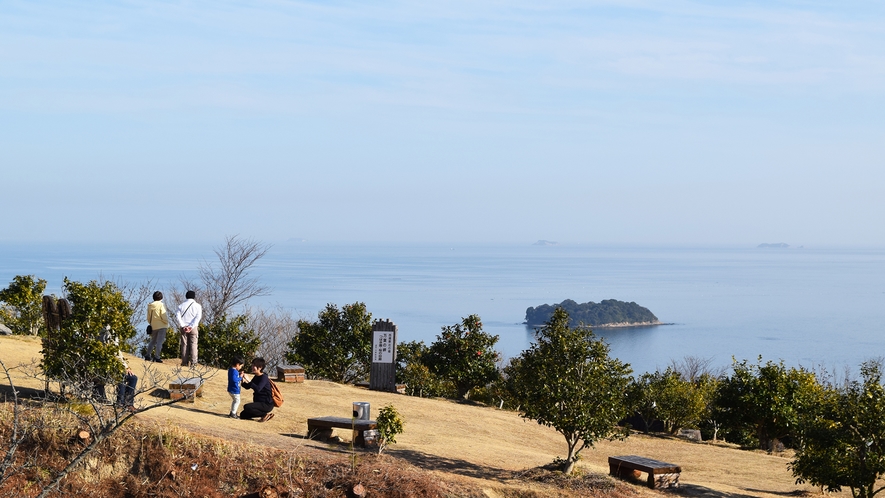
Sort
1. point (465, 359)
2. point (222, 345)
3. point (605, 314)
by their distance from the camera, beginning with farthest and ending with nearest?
point (605, 314), point (465, 359), point (222, 345)

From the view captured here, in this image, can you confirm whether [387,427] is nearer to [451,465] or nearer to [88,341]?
[451,465]

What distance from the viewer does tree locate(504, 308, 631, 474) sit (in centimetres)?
1291

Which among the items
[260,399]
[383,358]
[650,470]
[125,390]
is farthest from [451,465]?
[383,358]

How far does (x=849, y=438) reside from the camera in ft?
41.4

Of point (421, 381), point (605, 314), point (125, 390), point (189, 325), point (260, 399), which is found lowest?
point (605, 314)

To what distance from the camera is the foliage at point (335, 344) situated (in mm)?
26344

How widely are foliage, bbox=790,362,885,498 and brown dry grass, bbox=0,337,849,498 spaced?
5.91ft

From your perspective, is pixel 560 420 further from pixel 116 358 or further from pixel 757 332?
pixel 757 332

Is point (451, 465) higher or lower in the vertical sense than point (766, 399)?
lower

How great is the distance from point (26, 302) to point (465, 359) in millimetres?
13696

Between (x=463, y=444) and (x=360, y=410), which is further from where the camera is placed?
(x=463, y=444)

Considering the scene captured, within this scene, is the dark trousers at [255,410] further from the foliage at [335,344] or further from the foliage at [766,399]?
the foliage at [766,399]

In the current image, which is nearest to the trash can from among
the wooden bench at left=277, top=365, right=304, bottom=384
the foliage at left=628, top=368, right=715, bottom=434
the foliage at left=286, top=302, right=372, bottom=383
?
the wooden bench at left=277, top=365, right=304, bottom=384

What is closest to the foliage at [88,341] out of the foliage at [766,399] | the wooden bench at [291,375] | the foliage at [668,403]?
the wooden bench at [291,375]
